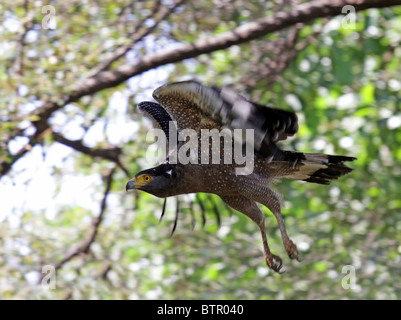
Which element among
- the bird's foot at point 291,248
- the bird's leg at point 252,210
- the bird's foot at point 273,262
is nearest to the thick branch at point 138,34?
the bird's leg at point 252,210

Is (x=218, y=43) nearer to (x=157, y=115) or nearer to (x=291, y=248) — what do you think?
(x=157, y=115)

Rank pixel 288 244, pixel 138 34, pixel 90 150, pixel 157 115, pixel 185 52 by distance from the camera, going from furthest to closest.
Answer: pixel 138 34
pixel 90 150
pixel 185 52
pixel 157 115
pixel 288 244

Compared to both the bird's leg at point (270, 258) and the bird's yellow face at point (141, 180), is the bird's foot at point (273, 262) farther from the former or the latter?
the bird's yellow face at point (141, 180)

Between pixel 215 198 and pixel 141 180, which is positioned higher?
pixel 141 180

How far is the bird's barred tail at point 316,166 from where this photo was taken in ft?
16.8

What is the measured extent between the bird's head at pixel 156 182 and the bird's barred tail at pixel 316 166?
841mm

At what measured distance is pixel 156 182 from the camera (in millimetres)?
4617

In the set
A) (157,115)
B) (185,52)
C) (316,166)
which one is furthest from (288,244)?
(185,52)

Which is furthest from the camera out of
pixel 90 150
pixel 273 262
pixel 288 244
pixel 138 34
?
pixel 138 34

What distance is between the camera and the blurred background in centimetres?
742

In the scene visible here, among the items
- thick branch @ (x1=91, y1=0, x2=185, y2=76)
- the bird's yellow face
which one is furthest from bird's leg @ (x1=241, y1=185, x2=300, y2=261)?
thick branch @ (x1=91, y1=0, x2=185, y2=76)

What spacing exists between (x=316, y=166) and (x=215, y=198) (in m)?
2.56

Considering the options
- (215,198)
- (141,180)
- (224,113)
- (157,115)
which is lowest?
(215,198)

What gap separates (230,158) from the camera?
4.73 metres
